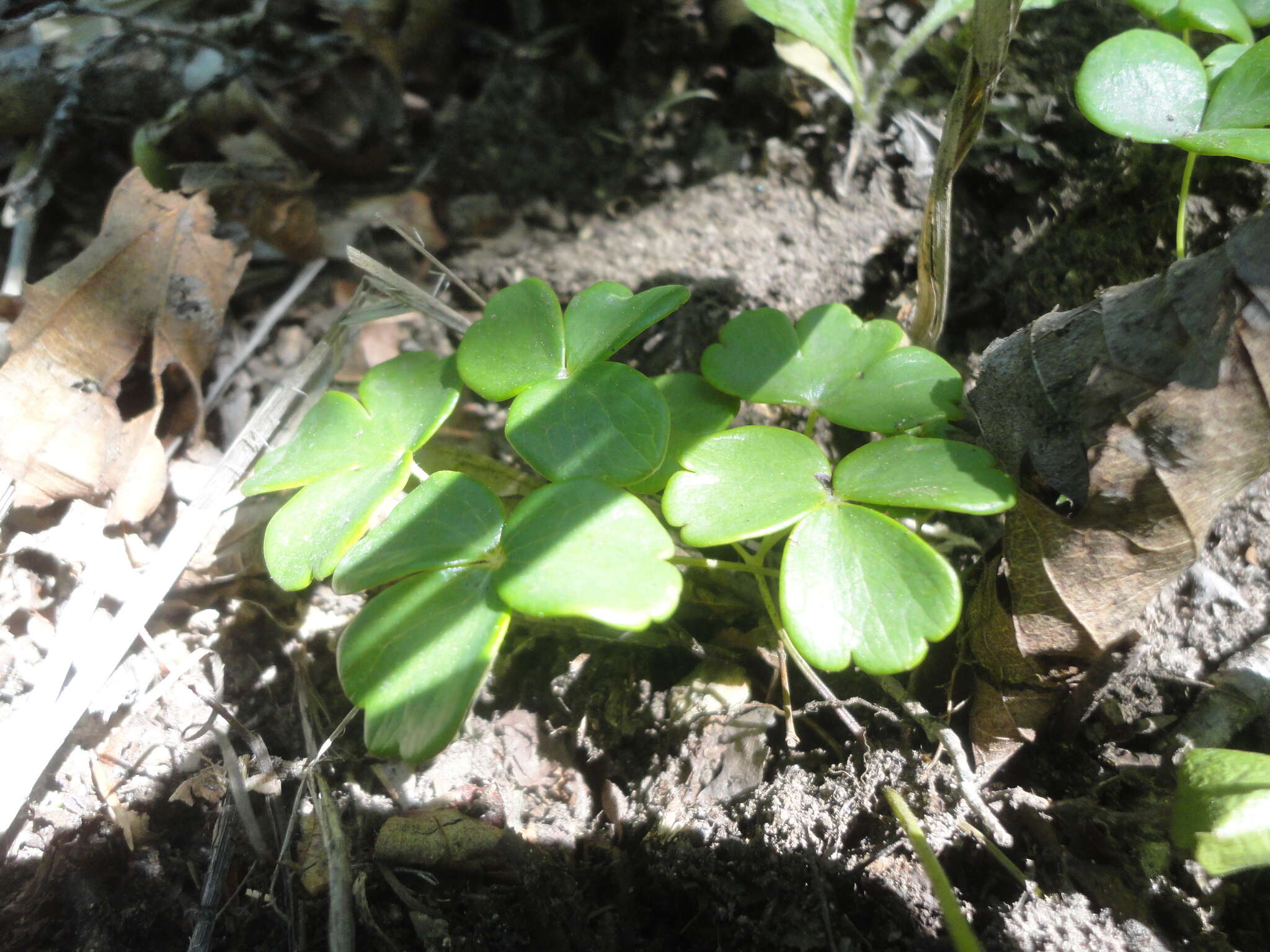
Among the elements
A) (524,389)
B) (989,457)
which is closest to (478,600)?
(524,389)

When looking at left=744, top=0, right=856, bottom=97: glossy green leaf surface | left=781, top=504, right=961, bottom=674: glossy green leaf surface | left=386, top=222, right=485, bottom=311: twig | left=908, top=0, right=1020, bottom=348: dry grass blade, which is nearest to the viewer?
left=781, top=504, right=961, bottom=674: glossy green leaf surface

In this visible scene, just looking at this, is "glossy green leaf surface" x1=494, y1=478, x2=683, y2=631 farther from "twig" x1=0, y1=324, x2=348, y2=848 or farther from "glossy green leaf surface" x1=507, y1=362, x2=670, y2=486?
"twig" x1=0, y1=324, x2=348, y2=848

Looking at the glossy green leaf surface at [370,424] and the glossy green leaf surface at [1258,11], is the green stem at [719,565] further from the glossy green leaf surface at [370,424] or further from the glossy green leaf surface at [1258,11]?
the glossy green leaf surface at [1258,11]

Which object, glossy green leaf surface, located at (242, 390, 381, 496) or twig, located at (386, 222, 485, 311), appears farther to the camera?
twig, located at (386, 222, 485, 311)

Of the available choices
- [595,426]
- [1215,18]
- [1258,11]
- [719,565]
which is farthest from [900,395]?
[1258,11]

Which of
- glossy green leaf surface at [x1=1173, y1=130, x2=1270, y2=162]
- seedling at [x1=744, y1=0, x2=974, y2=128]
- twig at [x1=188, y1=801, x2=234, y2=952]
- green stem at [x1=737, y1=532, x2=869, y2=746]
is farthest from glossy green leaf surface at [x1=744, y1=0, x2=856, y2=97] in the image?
twig at [x1=188, y1=801, x2=234, y2=952]

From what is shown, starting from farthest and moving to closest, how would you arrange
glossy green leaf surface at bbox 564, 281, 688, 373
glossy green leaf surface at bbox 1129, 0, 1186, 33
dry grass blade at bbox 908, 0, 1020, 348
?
glossy green leaf surface at bbox 1129, 0, 1186, 33 < glossy green leaf surface at bbox 564, 281, 688, 373 < dry grass blade at bbox 908, 0, 1020, 348

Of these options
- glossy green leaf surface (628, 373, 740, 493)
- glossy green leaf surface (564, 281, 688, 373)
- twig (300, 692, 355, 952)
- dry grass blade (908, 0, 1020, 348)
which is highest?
dry grass blade (908, 0, 1020, 348)

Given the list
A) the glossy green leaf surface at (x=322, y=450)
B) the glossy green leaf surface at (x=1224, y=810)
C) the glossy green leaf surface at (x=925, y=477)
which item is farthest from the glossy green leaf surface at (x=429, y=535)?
the glossy green leaf surface at (x=1224, y=810)
